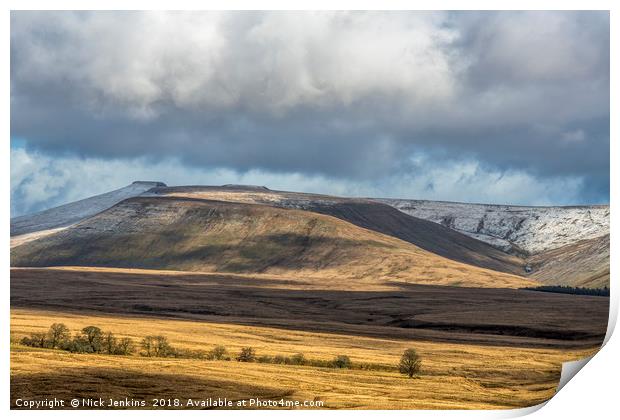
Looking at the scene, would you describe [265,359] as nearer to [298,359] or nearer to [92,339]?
[298,359]

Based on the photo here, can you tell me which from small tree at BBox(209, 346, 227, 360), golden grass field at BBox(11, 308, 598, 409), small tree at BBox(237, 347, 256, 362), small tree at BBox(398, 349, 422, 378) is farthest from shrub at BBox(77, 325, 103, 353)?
small tree at BBox(398, 349, 422, 378)

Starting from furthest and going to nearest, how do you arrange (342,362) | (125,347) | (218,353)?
(218,353)
(125,347)
(342,362)

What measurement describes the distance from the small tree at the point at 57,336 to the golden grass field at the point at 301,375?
3.59m

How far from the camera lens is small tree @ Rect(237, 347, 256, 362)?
11199 centimetres

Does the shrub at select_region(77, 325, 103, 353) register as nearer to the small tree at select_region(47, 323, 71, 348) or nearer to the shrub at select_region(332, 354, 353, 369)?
the small tree at select_region(47, 323, 71, 348)

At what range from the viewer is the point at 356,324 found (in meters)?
185

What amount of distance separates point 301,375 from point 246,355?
17.4 m

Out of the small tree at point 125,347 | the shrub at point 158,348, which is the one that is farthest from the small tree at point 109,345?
the shrub at point 158,348

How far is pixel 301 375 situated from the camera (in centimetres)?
9762

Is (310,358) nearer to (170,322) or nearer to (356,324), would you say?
(170,322)

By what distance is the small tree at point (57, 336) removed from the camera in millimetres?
109812

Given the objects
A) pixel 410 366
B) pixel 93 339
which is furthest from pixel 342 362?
pixel 93 339
